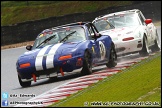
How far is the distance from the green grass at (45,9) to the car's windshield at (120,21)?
33152 millimetres

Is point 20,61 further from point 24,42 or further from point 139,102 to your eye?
point 24,42

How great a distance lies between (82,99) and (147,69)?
3.65m

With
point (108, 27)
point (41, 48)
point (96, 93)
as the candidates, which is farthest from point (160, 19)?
point (96, 93)

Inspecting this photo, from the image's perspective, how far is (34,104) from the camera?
1080cm

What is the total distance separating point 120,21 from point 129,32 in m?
0.98

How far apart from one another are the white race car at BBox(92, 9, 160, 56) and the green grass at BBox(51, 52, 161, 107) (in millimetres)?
5295

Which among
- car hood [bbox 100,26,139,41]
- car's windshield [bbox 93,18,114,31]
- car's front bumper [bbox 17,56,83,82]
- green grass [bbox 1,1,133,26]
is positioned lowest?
green grass [bbox 1,1,133,26]

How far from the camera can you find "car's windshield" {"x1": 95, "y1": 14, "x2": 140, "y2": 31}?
64.5 feet

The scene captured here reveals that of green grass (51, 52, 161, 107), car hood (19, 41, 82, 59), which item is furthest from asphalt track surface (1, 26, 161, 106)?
green grass (51, 52, 161, 107)

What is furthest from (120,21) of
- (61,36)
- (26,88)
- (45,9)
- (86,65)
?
(45,9)

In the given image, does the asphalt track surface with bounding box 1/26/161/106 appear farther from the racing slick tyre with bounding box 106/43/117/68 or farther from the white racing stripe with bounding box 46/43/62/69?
the racing slick tyre with bounding box 106/43/117/68

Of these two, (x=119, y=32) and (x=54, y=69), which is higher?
(x=119, y=32)

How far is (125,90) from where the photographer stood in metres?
10.6

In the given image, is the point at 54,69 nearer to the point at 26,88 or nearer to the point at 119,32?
the point at 26,88
